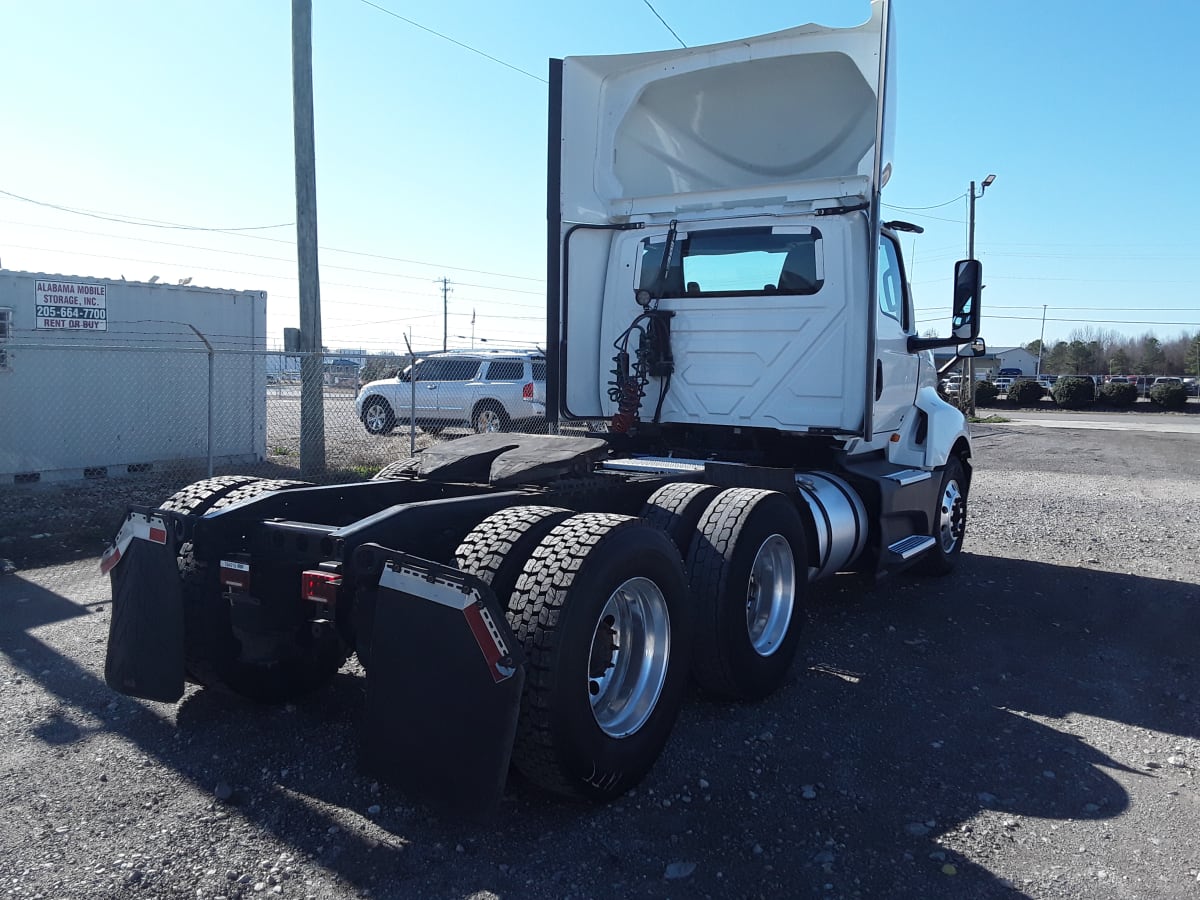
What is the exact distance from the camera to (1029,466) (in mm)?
17516

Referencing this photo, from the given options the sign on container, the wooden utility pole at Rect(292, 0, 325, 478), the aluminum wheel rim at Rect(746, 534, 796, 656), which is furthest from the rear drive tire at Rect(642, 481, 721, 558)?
the sign on container

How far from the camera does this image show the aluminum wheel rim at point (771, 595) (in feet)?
16.2

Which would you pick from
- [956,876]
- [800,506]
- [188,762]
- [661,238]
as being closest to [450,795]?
[188,762]

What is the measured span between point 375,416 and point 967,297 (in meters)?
14.4

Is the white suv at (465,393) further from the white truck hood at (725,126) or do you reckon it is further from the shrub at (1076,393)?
the shrub at (1076,393)

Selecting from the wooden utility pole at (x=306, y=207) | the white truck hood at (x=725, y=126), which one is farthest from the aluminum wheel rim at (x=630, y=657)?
the wooden utility pole at (x=306, y=207)

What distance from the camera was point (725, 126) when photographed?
6594 millimetres

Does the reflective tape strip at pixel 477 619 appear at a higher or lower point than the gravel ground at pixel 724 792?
higher

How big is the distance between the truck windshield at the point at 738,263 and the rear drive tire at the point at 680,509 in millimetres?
1960

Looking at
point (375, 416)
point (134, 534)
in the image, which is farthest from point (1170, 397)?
point (134, 534)

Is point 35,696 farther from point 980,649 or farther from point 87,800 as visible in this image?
point 980,649

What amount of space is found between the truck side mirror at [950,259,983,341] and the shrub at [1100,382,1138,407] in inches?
1608

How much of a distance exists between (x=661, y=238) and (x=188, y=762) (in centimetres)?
456

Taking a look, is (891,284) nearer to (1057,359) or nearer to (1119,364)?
(1119,364)
